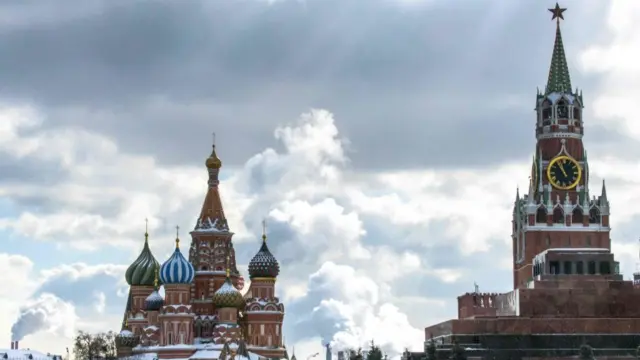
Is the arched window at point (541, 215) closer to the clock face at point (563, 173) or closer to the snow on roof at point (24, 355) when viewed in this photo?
the clock face at point (563, 173)

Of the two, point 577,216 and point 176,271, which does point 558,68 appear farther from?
point 176,271

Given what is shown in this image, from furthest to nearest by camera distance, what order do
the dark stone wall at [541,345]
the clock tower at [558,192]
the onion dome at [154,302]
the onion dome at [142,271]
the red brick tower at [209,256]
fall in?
the onion dome at [142,271], the onion dome at [154,302], the red brick tower at [209,256], the clock tower at [558,192], the dark stone wall at [541,345]

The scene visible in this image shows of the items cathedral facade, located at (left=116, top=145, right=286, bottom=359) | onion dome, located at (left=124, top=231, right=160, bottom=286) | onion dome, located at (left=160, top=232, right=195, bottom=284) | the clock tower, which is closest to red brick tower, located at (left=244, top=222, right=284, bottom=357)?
cathedral facade, located at (left=116, top=145, right=286, bottom=359)

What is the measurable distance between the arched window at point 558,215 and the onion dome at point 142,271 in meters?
43.0

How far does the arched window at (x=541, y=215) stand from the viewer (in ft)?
545

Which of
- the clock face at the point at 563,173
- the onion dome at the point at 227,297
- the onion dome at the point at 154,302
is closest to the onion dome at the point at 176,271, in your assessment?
the onion dome at the point at 227,297

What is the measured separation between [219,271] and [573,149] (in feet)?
Result: 119

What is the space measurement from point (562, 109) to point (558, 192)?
8.02m

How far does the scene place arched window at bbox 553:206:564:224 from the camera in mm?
166250

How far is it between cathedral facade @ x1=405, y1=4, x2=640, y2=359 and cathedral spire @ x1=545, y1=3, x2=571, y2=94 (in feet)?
0.32

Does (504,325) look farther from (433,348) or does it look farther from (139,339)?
(139,339)

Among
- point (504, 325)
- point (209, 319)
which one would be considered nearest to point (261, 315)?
point (209, 319)

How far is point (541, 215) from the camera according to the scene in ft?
546

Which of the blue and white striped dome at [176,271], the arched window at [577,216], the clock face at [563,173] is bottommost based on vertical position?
the blue and white striped dome at [176,271]
